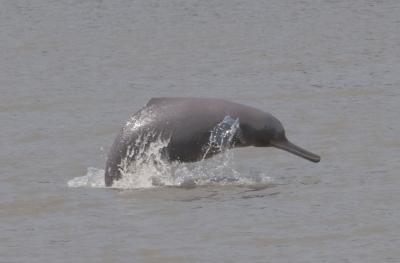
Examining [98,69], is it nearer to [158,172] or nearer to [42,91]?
[42,91]

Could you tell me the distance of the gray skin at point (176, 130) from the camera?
615 inches

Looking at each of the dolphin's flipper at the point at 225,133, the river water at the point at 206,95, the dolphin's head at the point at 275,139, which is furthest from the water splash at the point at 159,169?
the dolphin's head at the point at 275,139

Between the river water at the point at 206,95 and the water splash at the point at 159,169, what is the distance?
0.13m

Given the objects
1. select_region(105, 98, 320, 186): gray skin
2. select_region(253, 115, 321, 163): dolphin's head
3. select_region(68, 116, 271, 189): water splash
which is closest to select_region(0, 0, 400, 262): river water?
select_region(68, 116, 271, 189): water splash

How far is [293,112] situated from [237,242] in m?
7.23

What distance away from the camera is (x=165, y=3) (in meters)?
31.9

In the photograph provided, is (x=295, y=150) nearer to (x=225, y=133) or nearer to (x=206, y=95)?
(x=225, y=133)

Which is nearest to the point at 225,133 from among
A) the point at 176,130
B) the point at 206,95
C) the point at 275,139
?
the point at 176,130

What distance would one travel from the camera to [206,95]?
850 inches

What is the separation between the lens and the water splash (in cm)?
1561

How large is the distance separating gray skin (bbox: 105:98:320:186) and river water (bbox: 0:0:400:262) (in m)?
0.35

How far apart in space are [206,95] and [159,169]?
234 inches

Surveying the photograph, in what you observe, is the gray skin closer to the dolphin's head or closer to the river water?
the dolphin's head

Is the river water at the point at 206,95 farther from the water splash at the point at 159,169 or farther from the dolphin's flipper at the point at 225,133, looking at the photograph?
the dolphin's flipper at the point at 225,133
